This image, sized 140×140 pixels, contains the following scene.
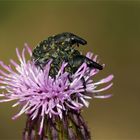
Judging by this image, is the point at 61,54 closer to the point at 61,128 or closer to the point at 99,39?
the point at 61,128

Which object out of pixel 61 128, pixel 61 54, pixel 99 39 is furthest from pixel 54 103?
pixel 99 39

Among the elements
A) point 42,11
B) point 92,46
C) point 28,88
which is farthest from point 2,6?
point 28,88

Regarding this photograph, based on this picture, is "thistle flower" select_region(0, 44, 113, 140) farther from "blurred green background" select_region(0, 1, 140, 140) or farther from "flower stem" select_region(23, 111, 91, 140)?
"blurred green background" select_region(0, 1, 140, 140)

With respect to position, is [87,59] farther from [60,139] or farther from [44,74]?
[60,139]

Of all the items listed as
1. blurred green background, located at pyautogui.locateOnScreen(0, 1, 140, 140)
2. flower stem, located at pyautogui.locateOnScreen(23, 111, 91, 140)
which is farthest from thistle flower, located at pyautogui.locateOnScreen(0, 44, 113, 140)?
blurred green background, located at pyautogui.locateOnScreen(0, 1, 140, 140)

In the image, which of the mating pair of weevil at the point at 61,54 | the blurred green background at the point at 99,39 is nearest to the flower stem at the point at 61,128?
the mating pair of weevil at the point at 61,54

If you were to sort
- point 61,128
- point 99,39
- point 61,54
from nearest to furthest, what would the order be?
1. point 61,128
2. point 61,54
3. point 99,39
